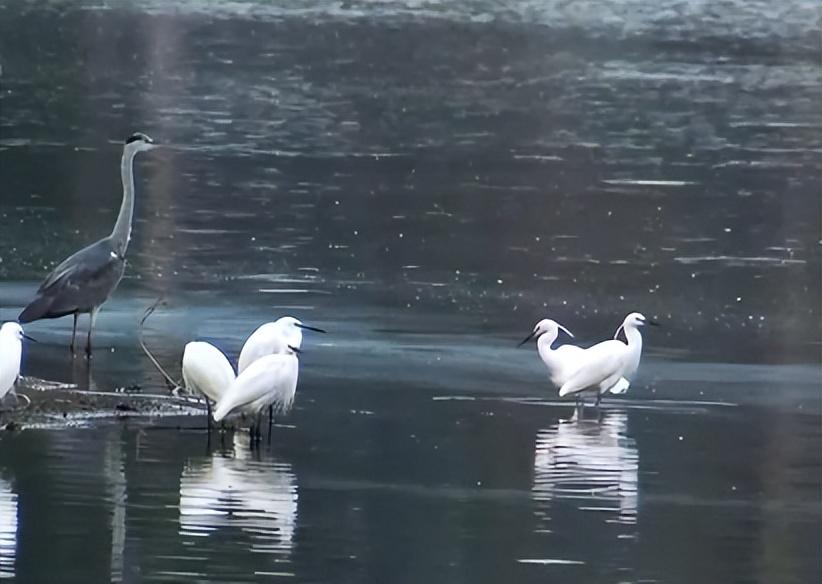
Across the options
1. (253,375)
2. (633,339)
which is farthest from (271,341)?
(633,339)

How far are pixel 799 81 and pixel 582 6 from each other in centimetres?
2120

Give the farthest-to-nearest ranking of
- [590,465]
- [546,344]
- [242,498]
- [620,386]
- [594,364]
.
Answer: [546,344] < [620,386] < [594,364] < [590,465] < [242,498]

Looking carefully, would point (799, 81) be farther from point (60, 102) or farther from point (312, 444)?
point (312, 444)

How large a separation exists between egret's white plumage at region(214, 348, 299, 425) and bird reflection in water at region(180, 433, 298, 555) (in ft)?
0.77

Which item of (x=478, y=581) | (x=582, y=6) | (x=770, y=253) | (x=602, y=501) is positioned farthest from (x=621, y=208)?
(x=582, y=6)

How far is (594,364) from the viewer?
13898 millimetres

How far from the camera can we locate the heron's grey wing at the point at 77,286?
15055mm

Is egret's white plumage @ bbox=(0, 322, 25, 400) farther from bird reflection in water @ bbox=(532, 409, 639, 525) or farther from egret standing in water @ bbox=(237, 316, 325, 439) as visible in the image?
bird reflection in water @ bbox=(532, 409, 639, 525)

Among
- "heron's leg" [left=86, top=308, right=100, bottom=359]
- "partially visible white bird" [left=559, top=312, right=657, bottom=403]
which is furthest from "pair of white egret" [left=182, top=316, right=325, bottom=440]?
"heron's leg" [left=86, top=308, right=100, bottom=359]

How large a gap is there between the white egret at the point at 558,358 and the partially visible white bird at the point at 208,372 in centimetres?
248

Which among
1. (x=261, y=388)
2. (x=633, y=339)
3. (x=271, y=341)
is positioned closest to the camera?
(x=261, y=388)

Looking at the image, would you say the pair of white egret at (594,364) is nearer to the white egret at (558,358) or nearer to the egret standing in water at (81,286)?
the white egret at (558,358)

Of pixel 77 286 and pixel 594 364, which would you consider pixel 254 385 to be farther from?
pixel 77 286

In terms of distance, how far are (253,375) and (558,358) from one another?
115 inches
